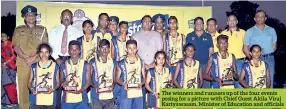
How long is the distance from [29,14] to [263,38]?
2902 millimetres

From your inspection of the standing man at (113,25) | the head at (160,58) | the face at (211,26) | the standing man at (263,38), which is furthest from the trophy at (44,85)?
the standing man at (263,38)

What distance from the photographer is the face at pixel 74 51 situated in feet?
20.7

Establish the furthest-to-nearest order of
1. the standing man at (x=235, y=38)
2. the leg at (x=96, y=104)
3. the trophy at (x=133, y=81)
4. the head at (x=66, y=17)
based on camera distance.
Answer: the standing man at (x=235, y=38) < the head at (x=66, y=17) < the trophy at (x=133, y=81) < the leg at (x=96, y=104)

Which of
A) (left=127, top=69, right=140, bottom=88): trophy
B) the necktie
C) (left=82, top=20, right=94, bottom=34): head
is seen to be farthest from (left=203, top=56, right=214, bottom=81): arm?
the necktie

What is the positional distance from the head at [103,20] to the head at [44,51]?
2.23ft

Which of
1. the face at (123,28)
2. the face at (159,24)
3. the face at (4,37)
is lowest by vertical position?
the face at (4,37)

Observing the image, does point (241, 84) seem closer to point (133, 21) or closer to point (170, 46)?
point (170, 46)

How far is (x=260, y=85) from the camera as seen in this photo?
6449mm

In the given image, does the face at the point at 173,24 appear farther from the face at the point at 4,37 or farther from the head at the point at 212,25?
the face at the point at 4,37

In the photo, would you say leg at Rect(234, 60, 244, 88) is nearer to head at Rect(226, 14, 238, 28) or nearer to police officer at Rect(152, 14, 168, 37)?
head at Rect(226, 14, 238, 28)

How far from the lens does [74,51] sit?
6312mm

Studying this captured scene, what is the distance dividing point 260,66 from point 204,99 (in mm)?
812

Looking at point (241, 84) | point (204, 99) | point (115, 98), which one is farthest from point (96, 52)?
point (241, 84)

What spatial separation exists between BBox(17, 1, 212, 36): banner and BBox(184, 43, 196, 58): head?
0.60 feet
